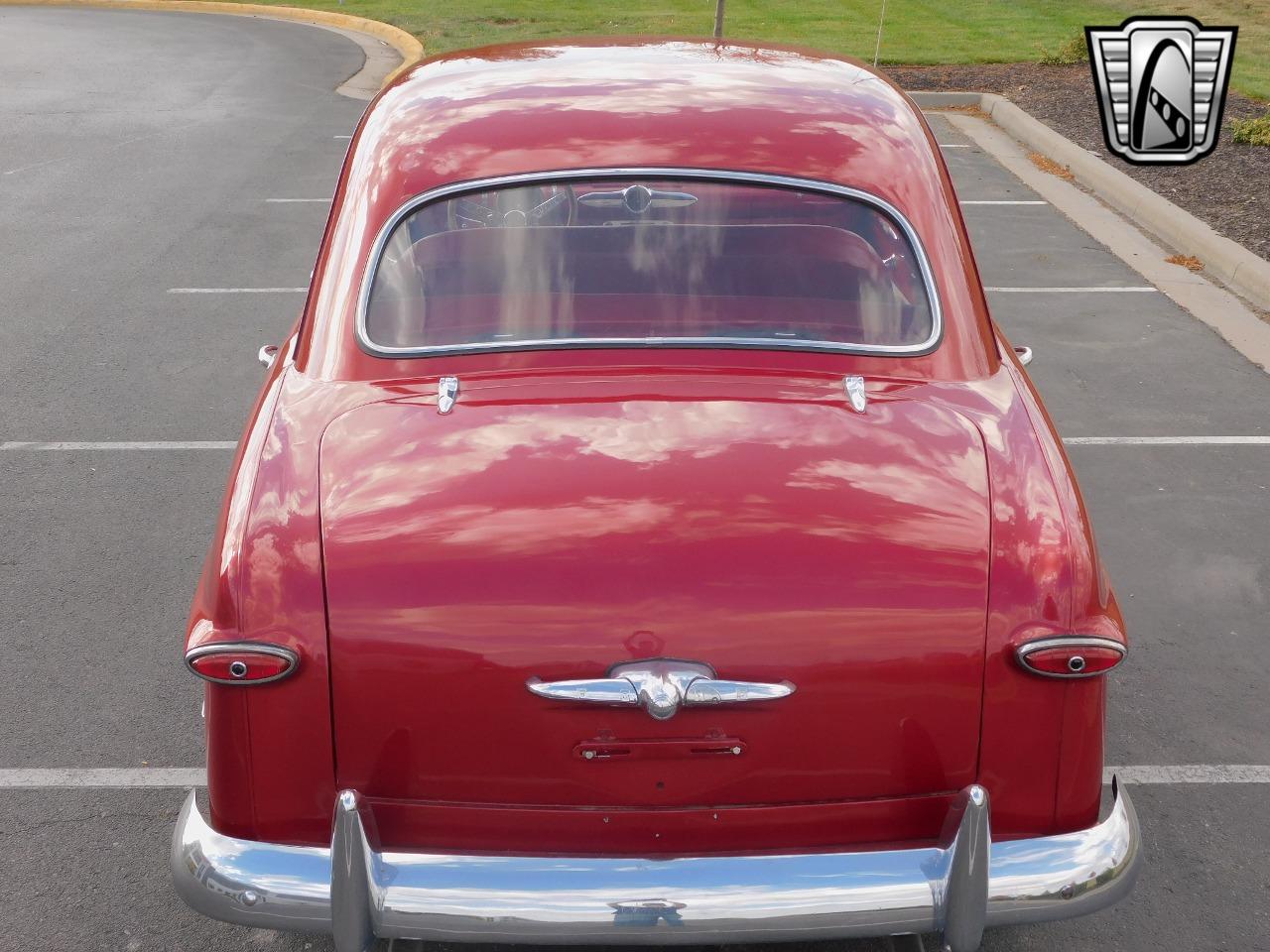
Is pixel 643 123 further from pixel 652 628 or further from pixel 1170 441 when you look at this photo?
pixel 1170 441

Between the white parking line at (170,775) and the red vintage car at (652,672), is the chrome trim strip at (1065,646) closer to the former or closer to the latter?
the red vintage car at (652,672)

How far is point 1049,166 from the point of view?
13.1 meters

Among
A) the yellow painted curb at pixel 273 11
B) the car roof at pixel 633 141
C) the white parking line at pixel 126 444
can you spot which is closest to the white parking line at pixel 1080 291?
the white parking line at pixel 126 444

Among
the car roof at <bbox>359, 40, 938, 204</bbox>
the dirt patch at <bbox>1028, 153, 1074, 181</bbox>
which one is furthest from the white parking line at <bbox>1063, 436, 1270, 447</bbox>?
the dirt patch at <bbox>1028, 153, 1074, 181</bbox>

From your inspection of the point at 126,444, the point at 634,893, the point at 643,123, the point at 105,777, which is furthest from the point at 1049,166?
the point at 634,893

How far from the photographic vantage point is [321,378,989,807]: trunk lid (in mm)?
2562

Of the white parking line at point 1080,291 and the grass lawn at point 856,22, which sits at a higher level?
the grass lawn at point 856,22

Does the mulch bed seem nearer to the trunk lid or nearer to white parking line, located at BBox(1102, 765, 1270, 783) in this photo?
white parking line, located at BBox(1102, 765, 1270, 783)

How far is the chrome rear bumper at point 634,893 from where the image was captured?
255 centimetres

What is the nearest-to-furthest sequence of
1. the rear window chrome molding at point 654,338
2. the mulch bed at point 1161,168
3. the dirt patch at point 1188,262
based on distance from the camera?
the rear window chrome molding at point 654,338 → the dirt patch at point 1188,262 → the mulch bed at point 1161,168

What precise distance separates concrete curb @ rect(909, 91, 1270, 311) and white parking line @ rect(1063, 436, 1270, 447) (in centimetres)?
250

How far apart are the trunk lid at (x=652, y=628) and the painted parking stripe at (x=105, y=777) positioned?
1.62 meters

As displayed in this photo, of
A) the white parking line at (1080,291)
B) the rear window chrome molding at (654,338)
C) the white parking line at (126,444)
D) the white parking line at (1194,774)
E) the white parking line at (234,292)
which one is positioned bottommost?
the white parking line at (1194,774)

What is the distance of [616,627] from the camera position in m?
2.54
